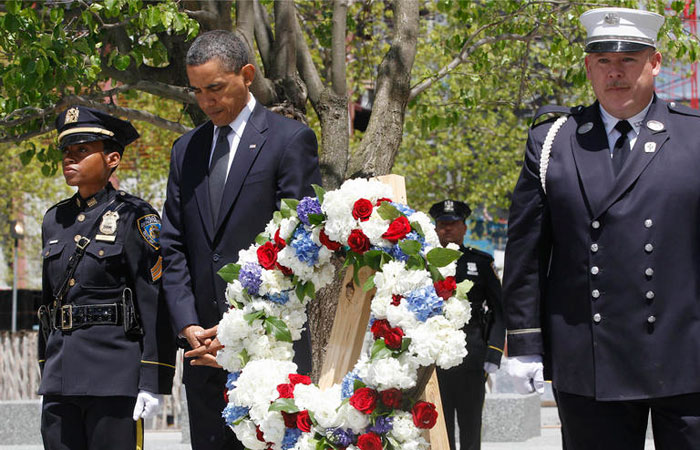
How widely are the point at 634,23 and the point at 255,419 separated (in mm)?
2188

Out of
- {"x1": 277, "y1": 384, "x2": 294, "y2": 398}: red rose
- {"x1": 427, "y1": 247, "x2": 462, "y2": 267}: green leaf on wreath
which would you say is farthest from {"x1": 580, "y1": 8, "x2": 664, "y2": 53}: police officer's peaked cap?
{"x1": 277, "y1": 384, "x2": 294, "y2": 398}: red rose

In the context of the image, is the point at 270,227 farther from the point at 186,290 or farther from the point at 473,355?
the point at 473,355

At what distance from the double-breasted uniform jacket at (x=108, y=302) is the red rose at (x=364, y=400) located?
4.29 feet

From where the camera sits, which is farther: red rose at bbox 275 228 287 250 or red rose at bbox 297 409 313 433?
red rose at bbox 275 228 287 250

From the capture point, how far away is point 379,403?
4.50 meters

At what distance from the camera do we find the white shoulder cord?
4391 mm

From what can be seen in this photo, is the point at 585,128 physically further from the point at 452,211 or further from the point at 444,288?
the point at 452,211

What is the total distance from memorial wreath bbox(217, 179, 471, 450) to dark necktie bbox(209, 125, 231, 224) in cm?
28

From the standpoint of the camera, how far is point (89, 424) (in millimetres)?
5348

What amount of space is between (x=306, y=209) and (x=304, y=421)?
888 mm

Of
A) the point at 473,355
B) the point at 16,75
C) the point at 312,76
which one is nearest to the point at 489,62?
the point at 312,76

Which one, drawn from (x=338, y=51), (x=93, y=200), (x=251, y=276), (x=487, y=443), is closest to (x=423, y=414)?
(x=251, y=276)

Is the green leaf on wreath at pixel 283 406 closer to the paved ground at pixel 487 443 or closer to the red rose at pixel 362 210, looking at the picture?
the red rose at pixel 362 210

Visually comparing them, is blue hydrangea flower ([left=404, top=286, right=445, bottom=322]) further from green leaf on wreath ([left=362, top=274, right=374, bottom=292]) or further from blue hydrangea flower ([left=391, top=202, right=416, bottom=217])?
blue hydrangea flower ([left=391, top=202, right=416, bottom=217])
